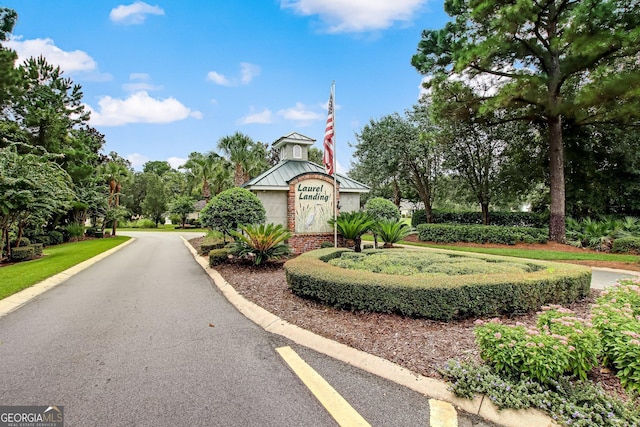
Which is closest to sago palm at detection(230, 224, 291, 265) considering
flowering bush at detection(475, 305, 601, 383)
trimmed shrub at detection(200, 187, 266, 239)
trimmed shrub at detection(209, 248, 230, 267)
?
trimmed shrub at detection(209, 248, 230, 267)

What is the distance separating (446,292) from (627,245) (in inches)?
475

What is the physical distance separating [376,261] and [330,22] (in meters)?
8.53

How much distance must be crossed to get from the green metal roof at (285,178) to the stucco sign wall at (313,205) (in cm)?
57

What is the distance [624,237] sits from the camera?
12.0 metres

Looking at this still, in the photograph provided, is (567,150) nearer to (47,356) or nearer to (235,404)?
(235,404)

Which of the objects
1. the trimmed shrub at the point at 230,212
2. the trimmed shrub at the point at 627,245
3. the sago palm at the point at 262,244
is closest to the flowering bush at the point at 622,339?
the sago palm at the point at 262,244

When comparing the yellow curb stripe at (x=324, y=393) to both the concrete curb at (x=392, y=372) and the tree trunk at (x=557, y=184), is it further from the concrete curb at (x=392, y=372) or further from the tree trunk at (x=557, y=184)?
the tree trunk at (x=557, y=184)

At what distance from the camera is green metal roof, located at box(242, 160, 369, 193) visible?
37.1 ft

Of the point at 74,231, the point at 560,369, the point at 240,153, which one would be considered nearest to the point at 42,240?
the point at 74,231

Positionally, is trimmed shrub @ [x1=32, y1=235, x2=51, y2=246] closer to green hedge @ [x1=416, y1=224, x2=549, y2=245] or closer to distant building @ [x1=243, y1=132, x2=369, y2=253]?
distant building @ [x1=243, y1=132, x2=369, y2=253]

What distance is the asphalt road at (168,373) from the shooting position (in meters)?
2.50

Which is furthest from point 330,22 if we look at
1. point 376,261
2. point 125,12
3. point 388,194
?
point 388,194

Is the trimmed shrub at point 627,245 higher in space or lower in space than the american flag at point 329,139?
lower

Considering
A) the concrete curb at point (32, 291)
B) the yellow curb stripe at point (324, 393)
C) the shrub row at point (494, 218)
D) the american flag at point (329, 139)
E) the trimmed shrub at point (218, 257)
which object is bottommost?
the concrete curb at point (32, 291)
